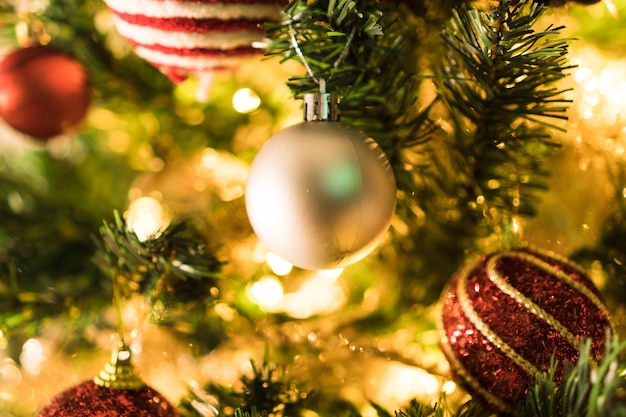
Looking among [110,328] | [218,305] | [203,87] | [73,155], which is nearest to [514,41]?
[203,87]

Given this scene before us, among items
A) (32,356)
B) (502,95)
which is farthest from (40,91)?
(502,95)

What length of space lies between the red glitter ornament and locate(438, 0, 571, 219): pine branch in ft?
1.12

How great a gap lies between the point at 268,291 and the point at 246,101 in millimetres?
252

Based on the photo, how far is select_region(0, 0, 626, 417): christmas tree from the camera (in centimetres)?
38

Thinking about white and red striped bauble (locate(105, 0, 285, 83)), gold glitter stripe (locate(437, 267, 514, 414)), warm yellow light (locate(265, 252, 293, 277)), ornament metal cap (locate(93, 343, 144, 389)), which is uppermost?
white and red striped bauble (locate(105, 0, 285, 83))

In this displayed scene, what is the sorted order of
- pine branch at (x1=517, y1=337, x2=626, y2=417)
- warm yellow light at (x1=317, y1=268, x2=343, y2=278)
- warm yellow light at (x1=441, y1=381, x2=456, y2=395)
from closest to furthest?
pine branch at (x1=517, y1=337, x2=626, y2=417)
warm yellow light at (x1=441, y1=381, x2=456, y2=395)
warm yellow light at (x1=317, y1=268, x2=343, y2=278)

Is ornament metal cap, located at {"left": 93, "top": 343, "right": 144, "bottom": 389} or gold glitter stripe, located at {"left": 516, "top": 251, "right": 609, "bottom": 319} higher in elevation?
gold glitter stripe, located at {"left": 516, "top": 251, "right": 609, "bottom": 319}

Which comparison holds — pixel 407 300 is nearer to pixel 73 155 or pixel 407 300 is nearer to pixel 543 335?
pixel 543 335

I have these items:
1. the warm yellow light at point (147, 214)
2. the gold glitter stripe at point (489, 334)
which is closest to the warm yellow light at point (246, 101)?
the warm yellow light at point (147, 214)

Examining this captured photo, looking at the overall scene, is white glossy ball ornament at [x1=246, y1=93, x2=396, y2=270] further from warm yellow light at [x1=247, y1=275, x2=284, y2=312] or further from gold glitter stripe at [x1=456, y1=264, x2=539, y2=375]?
warm yellow light at [x1=247, y1=275, x2=284, y2=312]

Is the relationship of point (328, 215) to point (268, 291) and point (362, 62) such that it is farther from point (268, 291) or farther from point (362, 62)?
point (268, 291)

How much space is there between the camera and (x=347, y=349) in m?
0.54

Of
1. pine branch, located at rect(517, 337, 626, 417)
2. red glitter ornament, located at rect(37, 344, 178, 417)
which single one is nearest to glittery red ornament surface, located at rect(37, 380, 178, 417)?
red glitter ornament, located at rect(37, 344, 178, 417)

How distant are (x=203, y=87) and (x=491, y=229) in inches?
12.5
